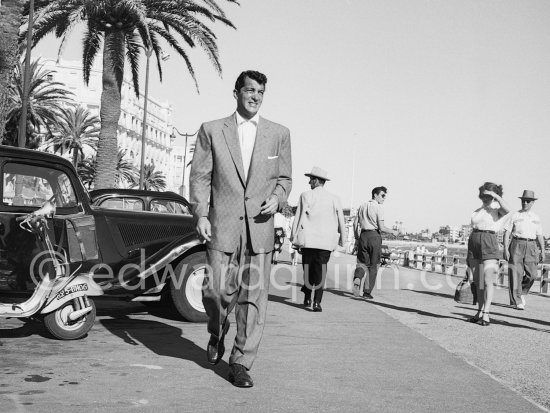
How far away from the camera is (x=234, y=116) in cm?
509

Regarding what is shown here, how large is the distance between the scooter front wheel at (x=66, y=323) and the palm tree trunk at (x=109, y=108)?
510 inches

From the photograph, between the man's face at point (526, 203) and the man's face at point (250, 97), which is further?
the man's face at point (526, 203)

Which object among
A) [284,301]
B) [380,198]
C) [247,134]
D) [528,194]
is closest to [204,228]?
[247,134]

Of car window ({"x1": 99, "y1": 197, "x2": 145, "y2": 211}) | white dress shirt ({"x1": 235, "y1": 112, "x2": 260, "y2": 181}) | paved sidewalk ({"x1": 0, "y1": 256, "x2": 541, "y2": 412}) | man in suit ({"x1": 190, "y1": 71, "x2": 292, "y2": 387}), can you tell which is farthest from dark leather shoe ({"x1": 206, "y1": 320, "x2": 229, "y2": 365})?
car window ({"x1": 99, "y1": 197, "x2": 145, "y2": 211})

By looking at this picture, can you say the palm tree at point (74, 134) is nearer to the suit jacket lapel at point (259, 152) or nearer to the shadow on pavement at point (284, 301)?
the shadow on pavement at point (284, 301)

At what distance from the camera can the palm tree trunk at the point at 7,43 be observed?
13.3 m

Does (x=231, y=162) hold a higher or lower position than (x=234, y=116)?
lower

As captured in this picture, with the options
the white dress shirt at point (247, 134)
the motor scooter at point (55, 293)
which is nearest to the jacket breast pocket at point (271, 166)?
the white dress shirt at point (247, 134)

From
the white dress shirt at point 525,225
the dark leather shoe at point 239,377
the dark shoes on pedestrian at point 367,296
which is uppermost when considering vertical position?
the white dress shirt at point 525,225

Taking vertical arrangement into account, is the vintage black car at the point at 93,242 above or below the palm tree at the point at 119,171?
below

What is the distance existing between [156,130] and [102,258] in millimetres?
127932

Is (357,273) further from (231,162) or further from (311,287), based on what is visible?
(231,162)

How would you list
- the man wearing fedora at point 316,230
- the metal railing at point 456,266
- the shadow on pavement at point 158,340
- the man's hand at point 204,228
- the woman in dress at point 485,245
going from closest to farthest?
the man's hand at point 204,228 → the shadow on pavement at point 158,340 → the woman in dress at point 485,245 → the man wearing fedora at point 316,230 → the metal railing at point 456,266

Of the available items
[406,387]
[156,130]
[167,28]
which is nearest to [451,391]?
[406,387]
